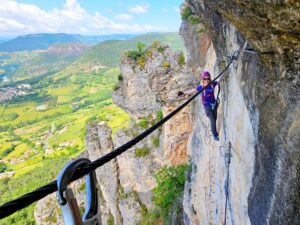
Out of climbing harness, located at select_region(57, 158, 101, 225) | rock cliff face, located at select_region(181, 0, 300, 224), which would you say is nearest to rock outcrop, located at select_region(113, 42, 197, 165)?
rock cliff face, located at select_region(181, 0, 300, 224)

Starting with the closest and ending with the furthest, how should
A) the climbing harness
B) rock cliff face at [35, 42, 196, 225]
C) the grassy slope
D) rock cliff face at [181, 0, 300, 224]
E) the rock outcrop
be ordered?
1. the climbing harness
2. rock cliff face at [181, 0, 300, 224]
3. the rock outcrop
4. rock cliff face at [35, 42, 196, 225]
5. the grassy slope

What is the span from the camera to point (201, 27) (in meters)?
22.7

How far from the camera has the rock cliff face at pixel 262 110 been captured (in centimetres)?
432

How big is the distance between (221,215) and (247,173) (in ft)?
14.0

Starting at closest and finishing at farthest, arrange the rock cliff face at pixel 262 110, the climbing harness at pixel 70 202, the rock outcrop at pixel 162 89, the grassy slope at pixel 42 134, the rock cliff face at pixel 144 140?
1. the climbing harness at pixel 70 202
2. the rock cliff face at pixel 262 110
3. the rock outcrop at pixel 162 89
4. the rock cliff face at pixel 144 140
5. the grassy slope at pixel 42 134

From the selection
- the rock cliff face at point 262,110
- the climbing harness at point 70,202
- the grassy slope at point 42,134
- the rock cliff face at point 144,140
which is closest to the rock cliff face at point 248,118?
the rock cliff face at point 262,110

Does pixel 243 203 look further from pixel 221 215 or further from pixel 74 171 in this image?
pixel 74 171

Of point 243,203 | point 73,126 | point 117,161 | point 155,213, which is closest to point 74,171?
point 243,203

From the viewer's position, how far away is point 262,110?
18.1 ft

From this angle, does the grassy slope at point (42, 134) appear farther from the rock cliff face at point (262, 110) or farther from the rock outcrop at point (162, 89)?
the rock cliff face at point (262, 110)

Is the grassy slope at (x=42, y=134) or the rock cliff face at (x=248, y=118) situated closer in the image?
the rock cliff face at (x=248, y=118)

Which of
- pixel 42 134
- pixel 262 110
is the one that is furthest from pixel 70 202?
pixel 42 134

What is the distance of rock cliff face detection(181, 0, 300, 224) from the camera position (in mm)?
4316

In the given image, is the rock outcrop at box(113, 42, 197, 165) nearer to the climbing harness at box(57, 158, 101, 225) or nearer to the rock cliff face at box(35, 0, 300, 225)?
the rock cliff face at box(35, 0, 300, 225)
